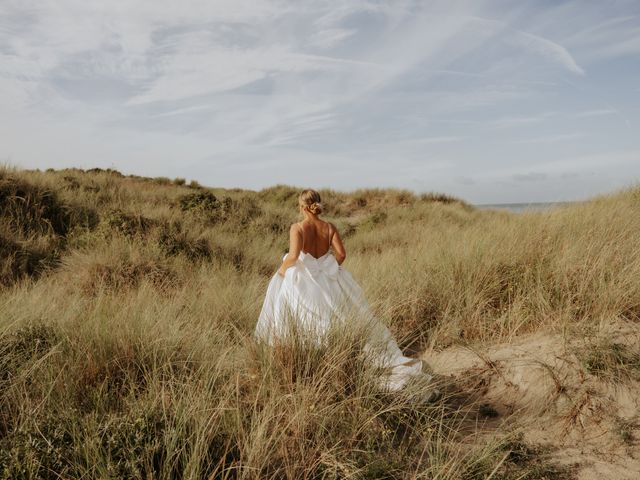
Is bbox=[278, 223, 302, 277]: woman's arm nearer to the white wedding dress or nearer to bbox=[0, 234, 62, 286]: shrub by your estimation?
the white wedding dress

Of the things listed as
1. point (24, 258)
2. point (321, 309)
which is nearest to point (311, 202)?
point (321, 309)

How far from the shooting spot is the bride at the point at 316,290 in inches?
160

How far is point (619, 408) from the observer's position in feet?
11.7

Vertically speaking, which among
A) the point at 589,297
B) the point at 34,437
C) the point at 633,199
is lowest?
the point at 34,437

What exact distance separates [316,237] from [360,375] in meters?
2.04

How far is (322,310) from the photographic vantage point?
→ 468 centimetres

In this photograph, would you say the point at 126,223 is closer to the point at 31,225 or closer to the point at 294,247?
the point at 31,225

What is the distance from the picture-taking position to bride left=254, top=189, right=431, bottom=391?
4.07 m

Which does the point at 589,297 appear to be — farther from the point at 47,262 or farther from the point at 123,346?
the point at 47,262

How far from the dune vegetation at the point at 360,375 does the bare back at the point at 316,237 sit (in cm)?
93

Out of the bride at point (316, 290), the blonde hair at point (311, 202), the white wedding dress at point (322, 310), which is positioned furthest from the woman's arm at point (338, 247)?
the blonde hair at point (311, 202)

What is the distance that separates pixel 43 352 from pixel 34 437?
123cm

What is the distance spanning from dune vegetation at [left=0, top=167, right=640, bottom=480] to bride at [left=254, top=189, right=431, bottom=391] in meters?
0.30

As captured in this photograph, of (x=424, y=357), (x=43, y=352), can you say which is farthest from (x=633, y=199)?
(x=43, y=352)
